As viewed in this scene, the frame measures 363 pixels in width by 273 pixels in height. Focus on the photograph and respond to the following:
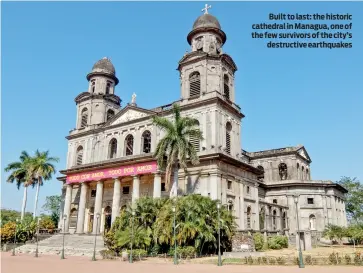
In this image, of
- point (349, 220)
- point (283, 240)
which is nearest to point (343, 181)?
point (349, 220)

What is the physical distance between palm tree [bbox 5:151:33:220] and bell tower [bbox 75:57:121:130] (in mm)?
8881

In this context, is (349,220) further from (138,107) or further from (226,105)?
(138,107)

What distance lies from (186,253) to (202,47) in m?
23.4

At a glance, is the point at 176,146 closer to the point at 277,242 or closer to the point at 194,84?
the point at 194,84

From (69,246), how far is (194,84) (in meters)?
20.0

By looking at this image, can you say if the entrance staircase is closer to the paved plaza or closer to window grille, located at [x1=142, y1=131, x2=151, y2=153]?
the paved plaza

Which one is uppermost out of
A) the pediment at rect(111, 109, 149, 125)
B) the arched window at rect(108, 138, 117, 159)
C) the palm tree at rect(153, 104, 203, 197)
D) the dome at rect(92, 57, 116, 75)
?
the dome at rect(92, 57, 116, 75)

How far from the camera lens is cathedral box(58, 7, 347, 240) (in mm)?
32094

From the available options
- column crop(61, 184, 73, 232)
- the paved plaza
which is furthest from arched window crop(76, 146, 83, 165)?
the paved plaza

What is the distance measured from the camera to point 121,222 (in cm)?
2569

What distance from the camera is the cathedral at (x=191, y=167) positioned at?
105 ft

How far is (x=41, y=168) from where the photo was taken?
44594 mm

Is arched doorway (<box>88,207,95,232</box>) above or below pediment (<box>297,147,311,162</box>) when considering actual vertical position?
below

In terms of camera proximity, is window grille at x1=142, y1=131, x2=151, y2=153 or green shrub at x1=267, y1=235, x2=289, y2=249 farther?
window grille at x1=142, y1=131, x2=151, y2=153
